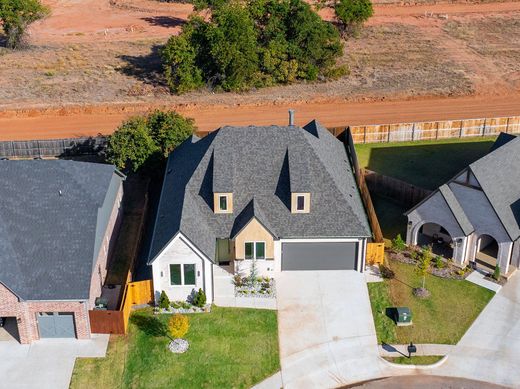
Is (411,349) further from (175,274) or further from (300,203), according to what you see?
(175,274)

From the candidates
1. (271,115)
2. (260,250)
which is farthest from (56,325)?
(271,115)

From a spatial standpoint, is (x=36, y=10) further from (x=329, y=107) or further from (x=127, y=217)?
(x=127, y=217)

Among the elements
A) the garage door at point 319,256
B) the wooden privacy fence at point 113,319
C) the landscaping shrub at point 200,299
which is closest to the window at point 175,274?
the landscaping shrub at point 200,299

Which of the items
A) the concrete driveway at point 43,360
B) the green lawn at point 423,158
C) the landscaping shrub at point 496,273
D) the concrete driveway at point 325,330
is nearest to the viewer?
the concrete driveway at point 43,360

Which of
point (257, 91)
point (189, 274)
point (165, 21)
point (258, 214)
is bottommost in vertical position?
point (189, 274)

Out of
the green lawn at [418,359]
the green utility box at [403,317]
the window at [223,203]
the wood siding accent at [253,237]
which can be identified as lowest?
the green lawn at [418,359]

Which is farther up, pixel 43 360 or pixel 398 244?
pixel 398 244

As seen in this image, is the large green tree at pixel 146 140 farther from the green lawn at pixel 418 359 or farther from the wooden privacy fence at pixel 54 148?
the green lawn at pixel 418 359

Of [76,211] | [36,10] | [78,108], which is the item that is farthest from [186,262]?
[36,10]
